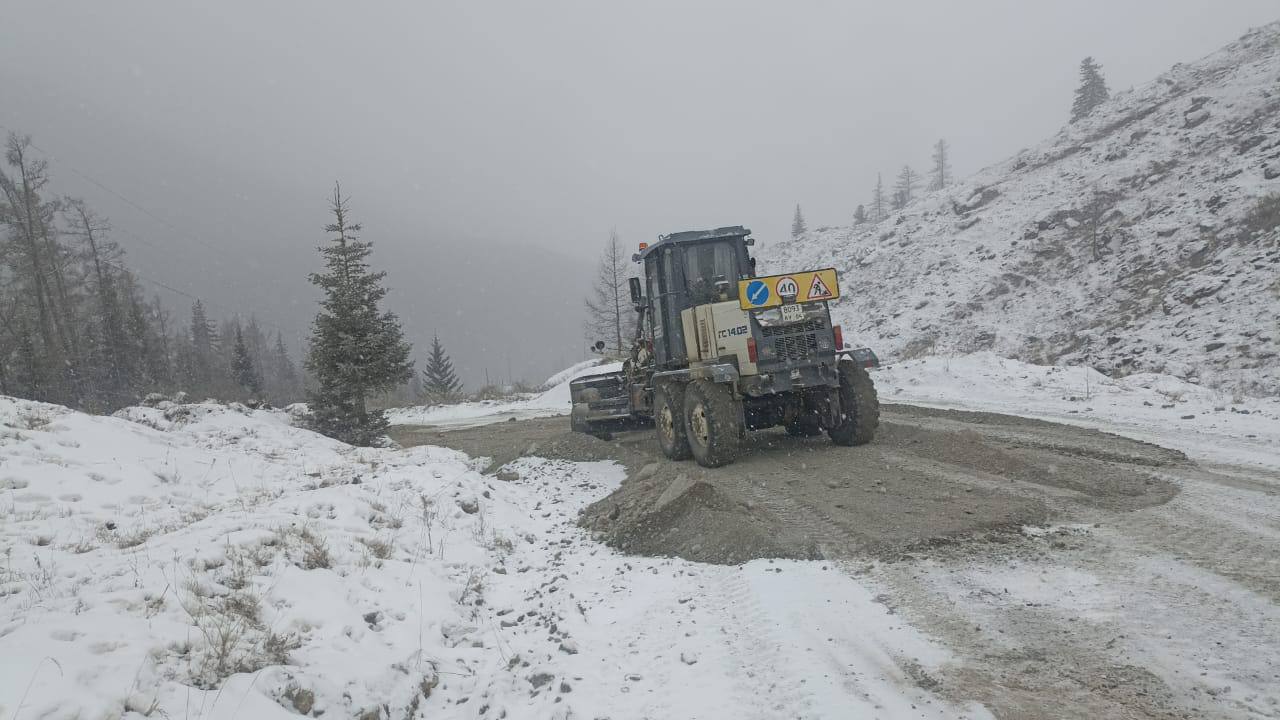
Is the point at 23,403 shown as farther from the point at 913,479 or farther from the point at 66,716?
the point at 913,479

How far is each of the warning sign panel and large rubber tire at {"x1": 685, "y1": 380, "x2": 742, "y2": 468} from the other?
1.22 meters

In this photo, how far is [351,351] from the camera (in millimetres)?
16297

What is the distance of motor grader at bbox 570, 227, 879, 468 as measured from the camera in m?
8.48

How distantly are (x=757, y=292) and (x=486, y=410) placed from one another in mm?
21012

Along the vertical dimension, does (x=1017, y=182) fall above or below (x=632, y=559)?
above

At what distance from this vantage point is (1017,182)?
4062cm

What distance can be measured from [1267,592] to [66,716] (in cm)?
611

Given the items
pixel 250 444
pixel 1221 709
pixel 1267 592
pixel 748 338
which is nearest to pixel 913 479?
pixel 748 338

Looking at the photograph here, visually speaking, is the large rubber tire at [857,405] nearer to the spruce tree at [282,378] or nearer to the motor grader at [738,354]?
the motor grader at [738,354]

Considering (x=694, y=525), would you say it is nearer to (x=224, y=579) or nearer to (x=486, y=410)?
(x=224, y=579)

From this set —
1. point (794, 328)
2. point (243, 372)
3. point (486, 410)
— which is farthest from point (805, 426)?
point (243, 372)

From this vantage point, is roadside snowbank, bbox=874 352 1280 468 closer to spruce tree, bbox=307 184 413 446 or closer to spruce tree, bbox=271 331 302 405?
spruce tree, bbox=307 184 413 446

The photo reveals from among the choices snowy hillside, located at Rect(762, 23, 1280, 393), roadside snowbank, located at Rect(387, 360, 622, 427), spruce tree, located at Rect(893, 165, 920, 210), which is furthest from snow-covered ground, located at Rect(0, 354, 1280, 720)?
spruce tree, located at Rect(893, 165, 920, 210)

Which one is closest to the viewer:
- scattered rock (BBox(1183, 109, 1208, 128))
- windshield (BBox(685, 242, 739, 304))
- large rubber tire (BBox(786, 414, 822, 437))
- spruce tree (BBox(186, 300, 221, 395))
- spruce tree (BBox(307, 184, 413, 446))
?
large rubber tire (BBox(786, 414, 822, 437))
